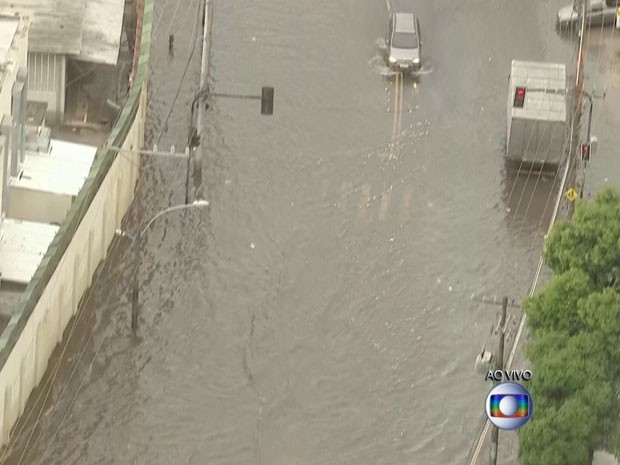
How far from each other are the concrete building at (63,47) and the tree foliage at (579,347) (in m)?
21.8

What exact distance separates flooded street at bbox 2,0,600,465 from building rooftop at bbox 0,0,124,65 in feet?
15.4

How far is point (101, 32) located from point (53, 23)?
1761 mm

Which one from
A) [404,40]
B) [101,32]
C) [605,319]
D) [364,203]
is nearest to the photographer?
[605,319]

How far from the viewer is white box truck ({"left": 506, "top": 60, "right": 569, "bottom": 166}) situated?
216 ft

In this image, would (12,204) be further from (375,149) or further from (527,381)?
(527,381)

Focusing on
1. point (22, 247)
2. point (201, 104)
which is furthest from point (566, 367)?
point (201, 104)

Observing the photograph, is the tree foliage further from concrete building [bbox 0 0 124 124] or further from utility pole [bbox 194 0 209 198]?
concrete building [bbox 0 0 124 124]

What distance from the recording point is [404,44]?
236 feet

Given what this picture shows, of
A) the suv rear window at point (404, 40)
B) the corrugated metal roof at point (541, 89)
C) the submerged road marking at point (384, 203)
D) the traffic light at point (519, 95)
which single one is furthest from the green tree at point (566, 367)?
the suv rear window at point (404, 40)

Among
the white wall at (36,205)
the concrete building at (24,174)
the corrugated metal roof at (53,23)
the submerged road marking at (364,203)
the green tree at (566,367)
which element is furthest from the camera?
the submerged road marking at (364,203)

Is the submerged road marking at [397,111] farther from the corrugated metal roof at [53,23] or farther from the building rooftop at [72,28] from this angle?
the corrugated metal roof at [53,23]

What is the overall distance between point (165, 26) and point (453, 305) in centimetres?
2031

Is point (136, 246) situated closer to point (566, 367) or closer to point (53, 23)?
point (53, 23)

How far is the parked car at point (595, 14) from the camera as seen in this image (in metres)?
74.8
